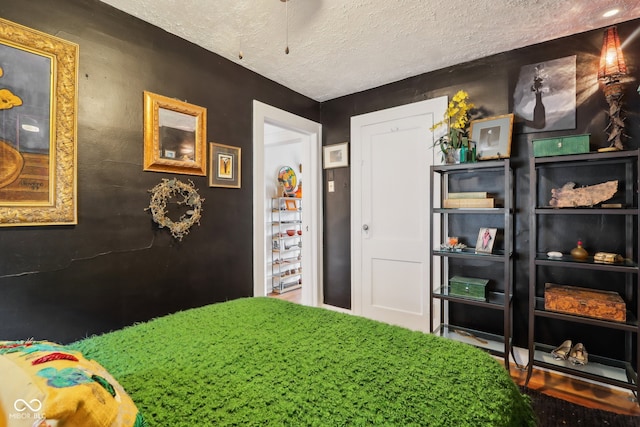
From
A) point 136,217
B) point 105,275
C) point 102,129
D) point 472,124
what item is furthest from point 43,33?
point 472,124

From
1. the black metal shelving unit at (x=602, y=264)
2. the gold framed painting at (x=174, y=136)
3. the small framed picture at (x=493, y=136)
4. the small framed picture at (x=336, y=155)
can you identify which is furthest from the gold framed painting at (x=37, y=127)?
the black metal shelving unit at (x=602, y=264)

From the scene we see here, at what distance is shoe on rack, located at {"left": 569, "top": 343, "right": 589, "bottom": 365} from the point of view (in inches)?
77.0

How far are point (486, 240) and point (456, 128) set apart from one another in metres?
0.93

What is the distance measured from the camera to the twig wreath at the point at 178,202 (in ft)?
6.61

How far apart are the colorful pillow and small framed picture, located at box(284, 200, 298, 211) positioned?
4352mm

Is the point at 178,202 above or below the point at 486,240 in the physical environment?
above

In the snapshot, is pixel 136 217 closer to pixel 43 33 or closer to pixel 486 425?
pixel 43 33

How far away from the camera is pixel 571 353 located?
6.63ft

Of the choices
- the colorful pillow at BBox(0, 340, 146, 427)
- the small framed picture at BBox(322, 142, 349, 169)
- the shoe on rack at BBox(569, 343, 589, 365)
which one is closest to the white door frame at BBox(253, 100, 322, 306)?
the small framed picture at BBox(322, 142, 349, 169)

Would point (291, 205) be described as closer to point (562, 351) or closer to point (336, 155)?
point (336, 155)

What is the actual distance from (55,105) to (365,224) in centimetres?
255

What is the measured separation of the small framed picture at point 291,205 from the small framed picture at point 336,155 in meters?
1.75

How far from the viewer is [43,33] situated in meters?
1.57

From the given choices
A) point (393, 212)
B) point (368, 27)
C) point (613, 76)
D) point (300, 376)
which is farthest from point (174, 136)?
point (613, 76)
